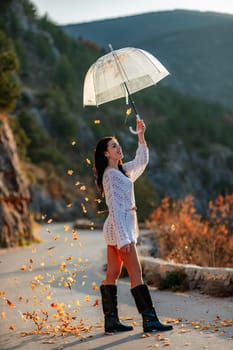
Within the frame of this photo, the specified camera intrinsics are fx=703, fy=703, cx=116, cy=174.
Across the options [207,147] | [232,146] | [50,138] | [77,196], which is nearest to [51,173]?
[77,196]

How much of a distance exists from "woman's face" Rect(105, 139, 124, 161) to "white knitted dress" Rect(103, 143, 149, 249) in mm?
137

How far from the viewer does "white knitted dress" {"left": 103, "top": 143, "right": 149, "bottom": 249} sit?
663 centimetres

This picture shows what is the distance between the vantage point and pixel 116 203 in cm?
672

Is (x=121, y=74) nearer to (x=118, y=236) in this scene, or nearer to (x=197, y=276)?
(x=118, y=236)

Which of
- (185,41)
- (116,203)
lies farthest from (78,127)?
(185,41)

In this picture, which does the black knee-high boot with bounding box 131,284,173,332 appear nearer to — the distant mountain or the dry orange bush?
the dry orange bush

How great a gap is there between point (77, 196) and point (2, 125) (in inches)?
1024

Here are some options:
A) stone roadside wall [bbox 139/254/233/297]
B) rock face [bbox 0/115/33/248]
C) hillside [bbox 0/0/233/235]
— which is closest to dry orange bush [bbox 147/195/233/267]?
stone roadside wall [bbox 139/254/233/297]

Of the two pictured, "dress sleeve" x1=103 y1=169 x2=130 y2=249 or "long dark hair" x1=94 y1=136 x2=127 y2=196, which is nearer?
"dress sleeve" x1=103 y1=169 x2=130 y2=249

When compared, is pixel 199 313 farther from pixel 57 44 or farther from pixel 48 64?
pixel 57 44


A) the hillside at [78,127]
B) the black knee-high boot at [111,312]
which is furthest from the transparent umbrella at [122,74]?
the hillside at [78,127]

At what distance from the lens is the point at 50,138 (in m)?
61.0

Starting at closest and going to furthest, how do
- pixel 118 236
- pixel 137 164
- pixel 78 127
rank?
pixel 118 236 → pixel 137 164 → pixel 78 127

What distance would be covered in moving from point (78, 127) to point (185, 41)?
79.1m
